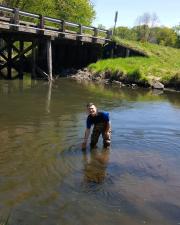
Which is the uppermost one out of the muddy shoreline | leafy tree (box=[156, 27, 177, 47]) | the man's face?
leafy tree (box=[156, 27, 177, 47])

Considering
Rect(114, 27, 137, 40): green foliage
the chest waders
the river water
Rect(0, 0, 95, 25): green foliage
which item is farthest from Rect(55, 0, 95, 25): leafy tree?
Rect(114, 27, 137, 40): green foliage

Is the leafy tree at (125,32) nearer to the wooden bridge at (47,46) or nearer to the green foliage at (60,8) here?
the green foliage at (60,8)

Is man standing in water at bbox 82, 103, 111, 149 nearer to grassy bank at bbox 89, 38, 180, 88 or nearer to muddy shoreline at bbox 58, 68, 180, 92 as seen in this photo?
muddy shoreline at bbox 58, 68, 180, 92

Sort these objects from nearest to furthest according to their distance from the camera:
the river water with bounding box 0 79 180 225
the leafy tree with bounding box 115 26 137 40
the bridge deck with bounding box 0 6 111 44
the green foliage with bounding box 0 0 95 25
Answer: the river water with bounding box 0 79 180 225 → the bridge deck with bounding box 0 6 111 44 → the green foliage with bounding box 0 0 95 25 → the leafy tree with bounding box 115 26 137 40

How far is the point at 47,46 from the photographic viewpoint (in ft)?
86.9

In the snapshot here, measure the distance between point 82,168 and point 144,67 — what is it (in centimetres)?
2119

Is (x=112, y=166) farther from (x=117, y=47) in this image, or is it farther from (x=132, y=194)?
(x=117, y=47)

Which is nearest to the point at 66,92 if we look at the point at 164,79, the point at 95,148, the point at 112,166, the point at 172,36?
the point at 164,79

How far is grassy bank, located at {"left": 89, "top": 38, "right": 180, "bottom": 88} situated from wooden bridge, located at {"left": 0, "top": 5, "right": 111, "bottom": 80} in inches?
65.2

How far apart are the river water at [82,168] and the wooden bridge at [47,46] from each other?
26.6 ft

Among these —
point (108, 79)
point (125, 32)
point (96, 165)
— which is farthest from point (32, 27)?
point (125, 32)

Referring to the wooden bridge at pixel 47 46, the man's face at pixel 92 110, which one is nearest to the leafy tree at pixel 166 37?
the wooden bridge at pixel 47 46

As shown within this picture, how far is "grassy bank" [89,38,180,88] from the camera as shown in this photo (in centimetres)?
2823

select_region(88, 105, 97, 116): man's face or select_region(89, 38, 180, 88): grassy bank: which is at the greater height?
select_region(88, 105, 97, 116): man's face
